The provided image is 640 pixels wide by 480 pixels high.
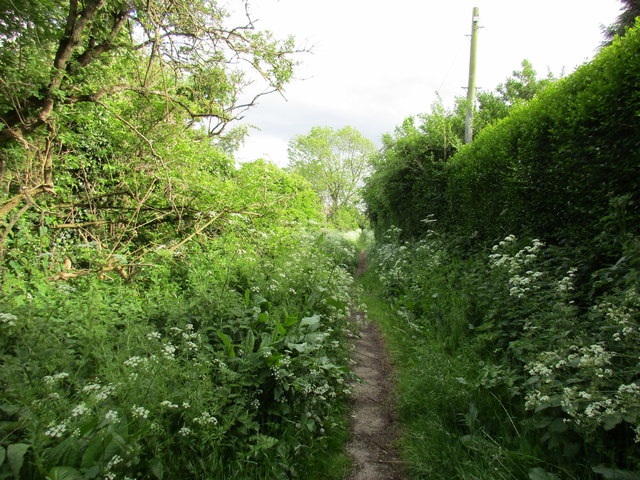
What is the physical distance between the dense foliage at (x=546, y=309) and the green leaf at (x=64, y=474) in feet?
7.69

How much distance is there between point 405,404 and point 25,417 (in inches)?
124

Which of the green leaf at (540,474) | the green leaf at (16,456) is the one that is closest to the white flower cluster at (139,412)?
the green leaf at (16,456)

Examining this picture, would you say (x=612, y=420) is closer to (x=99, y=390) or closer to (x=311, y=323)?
(x=311, y=323)

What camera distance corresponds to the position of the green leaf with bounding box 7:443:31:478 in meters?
1.38

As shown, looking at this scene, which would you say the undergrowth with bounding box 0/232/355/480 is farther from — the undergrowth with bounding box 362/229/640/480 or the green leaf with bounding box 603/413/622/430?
the green leaf with bounding box 603/413/622/430

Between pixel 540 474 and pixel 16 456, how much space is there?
9.51 ft

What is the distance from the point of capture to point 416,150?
10.0 meters

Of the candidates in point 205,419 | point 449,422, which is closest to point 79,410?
point 205,419

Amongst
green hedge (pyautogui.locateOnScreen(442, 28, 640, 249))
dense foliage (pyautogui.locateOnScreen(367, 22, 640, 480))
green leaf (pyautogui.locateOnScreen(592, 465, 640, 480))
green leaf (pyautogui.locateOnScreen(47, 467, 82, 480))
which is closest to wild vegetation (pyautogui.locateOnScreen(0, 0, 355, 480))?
green leaf (pyautogui.locateOnScreen(47, 467, 82, 480))

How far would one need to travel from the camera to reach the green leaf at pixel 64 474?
1.42 meters

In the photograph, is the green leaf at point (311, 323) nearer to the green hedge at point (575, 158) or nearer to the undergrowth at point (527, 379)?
the undergrowth at point (527, 379)

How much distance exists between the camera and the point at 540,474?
6.55 ft

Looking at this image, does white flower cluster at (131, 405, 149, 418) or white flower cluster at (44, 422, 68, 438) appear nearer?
white flower cluster at (44, 422, 68, 438)

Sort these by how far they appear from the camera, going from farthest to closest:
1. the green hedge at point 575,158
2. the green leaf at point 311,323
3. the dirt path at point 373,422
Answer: the green leaf at point 311,323
the green hedge at point 575,158
the dirt path at point 373,422
